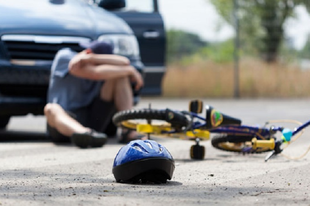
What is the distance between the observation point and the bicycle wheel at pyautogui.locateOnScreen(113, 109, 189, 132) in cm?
721

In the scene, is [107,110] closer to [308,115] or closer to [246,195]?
[246,195]

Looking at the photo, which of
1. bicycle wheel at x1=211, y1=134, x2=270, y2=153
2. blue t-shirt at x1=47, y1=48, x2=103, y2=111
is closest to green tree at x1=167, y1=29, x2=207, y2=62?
blue t-shirt at x1=47, y1=48, x2=103, y2=111

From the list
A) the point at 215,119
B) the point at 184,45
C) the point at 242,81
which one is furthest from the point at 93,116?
the point at 184,45

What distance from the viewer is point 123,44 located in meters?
9.65

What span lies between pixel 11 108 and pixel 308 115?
6736mm

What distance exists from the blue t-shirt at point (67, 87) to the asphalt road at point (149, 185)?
0.51 metres

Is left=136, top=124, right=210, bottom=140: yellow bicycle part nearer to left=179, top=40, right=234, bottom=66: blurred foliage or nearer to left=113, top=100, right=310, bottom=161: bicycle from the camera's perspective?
left=113, top=100, right=310, bottom=161: bicycle

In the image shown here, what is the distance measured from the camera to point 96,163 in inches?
271

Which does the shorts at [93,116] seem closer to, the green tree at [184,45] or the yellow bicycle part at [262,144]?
the yellow bicycle part at [262,144]

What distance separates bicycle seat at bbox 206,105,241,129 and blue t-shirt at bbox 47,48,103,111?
228 cm

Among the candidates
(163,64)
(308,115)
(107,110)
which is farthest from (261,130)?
(308,115)

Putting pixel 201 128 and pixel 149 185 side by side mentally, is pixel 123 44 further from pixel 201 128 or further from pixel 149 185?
pixel 149 185

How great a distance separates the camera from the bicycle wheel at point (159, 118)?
23.7 feet

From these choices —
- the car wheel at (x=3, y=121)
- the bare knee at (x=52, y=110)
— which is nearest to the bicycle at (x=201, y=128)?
the bare knee at (x=52, y=110)
